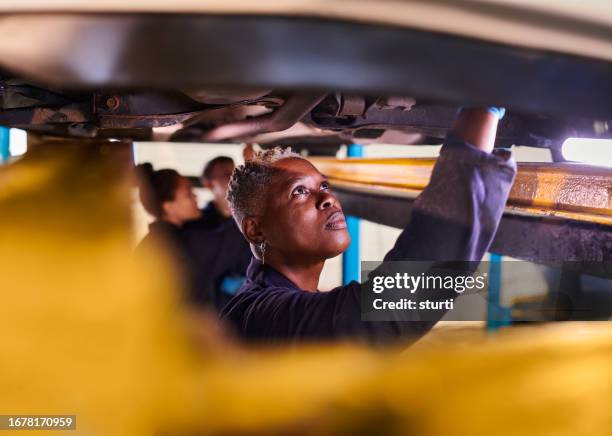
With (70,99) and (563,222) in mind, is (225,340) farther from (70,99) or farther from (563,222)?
(563,222)

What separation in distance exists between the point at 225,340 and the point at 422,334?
0.32 metres

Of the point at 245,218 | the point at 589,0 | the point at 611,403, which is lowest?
the point at 611,403

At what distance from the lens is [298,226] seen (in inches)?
45.9

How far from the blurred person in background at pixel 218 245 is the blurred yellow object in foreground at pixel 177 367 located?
2.32 feet

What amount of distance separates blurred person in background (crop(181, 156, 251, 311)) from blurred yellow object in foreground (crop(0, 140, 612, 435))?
707 mm

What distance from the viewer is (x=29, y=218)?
2.28ft

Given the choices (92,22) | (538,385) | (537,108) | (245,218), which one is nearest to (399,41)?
(537,108)

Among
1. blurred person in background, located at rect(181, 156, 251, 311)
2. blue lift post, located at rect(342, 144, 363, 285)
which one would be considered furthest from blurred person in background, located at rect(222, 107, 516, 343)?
blurred person in background, located at rect(181, 156, 251, 311)

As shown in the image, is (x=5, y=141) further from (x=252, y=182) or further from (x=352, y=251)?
(x=352, y=251)

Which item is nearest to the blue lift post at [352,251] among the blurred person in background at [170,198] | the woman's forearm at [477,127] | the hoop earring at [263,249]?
the hoop earring at [263,249]

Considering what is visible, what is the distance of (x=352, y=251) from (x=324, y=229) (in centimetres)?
75

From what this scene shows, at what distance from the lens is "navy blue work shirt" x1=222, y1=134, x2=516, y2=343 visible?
838 mm

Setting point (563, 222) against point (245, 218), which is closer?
point (245, 218)

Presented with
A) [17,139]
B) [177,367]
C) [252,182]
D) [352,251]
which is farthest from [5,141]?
[177,367]
